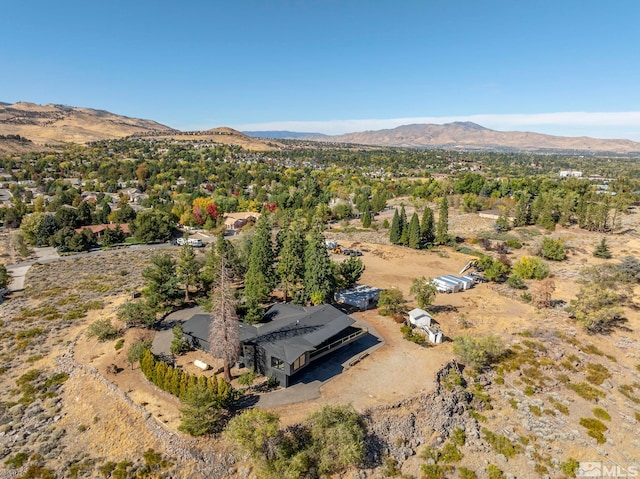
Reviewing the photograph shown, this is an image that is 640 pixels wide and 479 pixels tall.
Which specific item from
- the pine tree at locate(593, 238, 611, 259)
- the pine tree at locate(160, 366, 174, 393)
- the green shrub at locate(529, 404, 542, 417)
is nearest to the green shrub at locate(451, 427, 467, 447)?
the green shrub at locate(529, 404, 542, 417)

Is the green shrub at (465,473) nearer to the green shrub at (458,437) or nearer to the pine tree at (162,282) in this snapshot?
the green shrub at (458,437)

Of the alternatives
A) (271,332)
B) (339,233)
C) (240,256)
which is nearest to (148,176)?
(339,233)

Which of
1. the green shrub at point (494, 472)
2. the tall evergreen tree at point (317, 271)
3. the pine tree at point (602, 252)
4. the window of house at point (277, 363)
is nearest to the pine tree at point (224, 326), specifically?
the window of house at point (277, 363)

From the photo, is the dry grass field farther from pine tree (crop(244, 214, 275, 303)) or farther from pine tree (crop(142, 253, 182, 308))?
pine tree (crop(244, 214, 275, 303))

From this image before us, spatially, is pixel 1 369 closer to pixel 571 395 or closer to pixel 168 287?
pixel 168 287

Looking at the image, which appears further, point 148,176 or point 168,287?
point 148,176

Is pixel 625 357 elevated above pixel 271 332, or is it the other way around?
pixel 271 332
